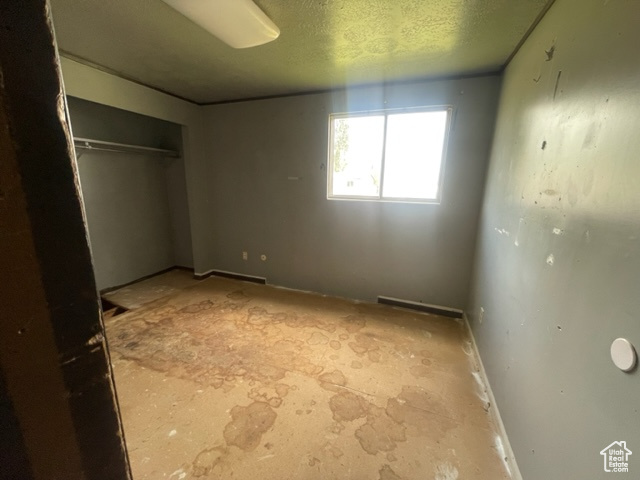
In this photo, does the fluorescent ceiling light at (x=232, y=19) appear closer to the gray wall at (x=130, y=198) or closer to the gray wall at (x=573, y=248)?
the gray wall at (x=573, y=248)

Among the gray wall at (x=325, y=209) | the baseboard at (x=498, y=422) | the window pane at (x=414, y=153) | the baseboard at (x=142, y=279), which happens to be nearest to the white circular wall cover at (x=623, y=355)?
the baseboard at (x=498, y=422)

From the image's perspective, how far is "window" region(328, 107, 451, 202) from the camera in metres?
2.61

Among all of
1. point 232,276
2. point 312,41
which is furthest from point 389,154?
point 232,276

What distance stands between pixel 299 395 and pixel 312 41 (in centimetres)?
256

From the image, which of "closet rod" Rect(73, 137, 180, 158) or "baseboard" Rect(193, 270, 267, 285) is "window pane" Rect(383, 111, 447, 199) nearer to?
"baseboard" Rect(193, 270, 267, 285)

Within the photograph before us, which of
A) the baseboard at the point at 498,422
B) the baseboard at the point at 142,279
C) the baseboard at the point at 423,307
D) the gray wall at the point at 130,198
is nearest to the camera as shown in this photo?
the baseboard at the point at 498,422

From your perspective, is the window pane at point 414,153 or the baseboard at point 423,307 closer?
the window pane at point 414,153

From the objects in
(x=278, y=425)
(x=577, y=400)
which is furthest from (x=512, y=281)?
(x=278, y=425)

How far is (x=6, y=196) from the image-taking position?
36 centimetres

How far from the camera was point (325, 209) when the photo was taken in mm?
3100

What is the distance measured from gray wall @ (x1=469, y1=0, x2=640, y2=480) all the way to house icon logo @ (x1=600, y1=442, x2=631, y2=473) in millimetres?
22

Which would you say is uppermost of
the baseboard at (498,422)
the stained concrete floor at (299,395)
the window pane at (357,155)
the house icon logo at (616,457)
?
the window pane at (357,155)

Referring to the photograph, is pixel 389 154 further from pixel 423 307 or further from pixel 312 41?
pixel 423 307

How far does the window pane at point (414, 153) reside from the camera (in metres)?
2.59
